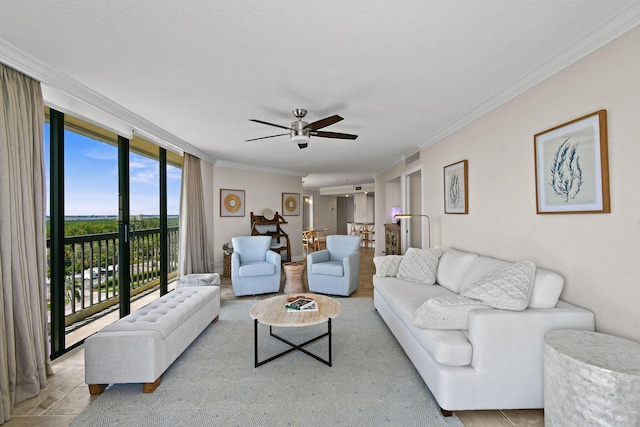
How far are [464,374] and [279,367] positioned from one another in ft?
4.70

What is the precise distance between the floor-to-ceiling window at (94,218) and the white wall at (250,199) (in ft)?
5.19

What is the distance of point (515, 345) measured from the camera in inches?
68.1

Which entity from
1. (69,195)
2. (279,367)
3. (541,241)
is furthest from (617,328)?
(69,195)

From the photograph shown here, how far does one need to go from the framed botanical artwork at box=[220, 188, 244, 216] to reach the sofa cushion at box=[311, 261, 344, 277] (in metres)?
2.79

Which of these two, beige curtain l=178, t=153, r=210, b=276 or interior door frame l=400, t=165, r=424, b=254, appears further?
interior door frame l=400, t=165, r=424, b=254

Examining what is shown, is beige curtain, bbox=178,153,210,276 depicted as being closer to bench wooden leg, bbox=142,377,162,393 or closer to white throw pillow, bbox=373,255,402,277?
bench wooden leg, bbox=142,377,162,393

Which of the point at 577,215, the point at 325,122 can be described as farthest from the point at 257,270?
the point at 577,215

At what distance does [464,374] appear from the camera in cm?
175

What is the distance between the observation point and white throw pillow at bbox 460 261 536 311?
183cm

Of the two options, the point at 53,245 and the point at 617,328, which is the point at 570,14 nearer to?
the point at 617,328

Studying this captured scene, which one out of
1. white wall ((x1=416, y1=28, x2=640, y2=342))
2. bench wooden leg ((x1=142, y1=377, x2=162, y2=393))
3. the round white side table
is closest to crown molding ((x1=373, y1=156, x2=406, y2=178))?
white wall ((x1=416, y1=28, x2=640, y2=342))

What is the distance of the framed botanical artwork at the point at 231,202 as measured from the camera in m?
6.19

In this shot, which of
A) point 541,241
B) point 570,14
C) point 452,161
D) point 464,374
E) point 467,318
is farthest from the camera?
point 452,161

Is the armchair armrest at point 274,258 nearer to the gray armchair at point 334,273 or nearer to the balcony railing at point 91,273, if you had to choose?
the gray armchair at point 334,273
